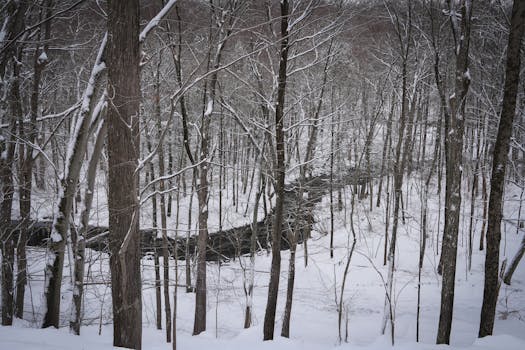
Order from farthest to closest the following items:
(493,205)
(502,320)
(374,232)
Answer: (374,232) → (502,320) → (493,205)

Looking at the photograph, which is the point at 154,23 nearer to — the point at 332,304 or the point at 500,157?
the point at 500,157

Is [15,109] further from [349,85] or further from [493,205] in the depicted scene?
[349,85]

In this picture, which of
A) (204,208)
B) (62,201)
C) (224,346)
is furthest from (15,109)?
(224,346)

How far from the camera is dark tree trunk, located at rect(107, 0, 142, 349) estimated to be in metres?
4.52

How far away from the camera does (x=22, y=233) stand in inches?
373

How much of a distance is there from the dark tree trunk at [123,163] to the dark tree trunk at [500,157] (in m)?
7.04

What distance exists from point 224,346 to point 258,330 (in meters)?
1.57

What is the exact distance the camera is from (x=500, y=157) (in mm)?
7070

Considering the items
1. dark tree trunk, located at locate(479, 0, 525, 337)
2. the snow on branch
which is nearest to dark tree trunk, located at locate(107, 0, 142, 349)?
the snow on branch

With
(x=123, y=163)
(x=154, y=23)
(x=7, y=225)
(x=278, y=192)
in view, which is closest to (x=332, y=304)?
(x=278, y=192)

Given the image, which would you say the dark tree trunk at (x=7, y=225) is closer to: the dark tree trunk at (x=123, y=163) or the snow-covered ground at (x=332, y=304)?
the snow-covered ground at (x=332, y=304)

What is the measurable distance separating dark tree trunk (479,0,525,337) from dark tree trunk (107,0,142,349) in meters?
7.04

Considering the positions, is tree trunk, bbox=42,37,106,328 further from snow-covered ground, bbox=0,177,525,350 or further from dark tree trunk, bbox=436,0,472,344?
dark tree trunk, bbox=436,0,472,344

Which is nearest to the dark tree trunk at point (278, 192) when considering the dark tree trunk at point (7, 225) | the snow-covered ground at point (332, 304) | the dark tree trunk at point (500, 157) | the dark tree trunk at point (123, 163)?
the snow-covered ground at point (332, 304)
